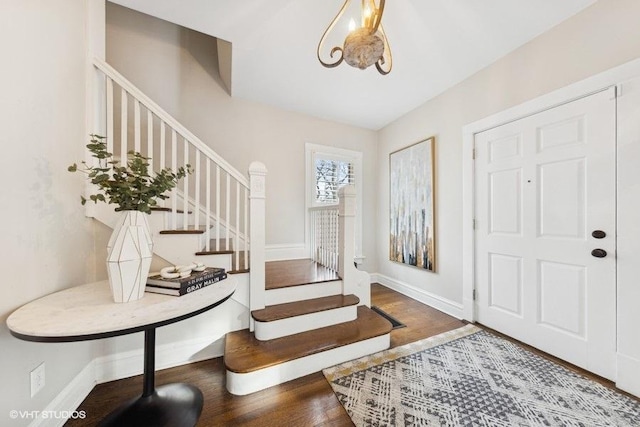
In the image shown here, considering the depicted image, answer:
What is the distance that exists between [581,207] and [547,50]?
132 cm

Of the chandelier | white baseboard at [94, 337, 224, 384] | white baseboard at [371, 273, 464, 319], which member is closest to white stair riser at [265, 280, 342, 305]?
white baseboard at [94, 337, 224, 384]

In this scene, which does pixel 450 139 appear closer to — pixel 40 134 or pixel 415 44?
pixel 415 44

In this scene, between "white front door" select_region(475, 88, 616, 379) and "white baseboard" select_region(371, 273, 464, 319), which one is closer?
"white front door" select_region(475, 88, 616, 379)

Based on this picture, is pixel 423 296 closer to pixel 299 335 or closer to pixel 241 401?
pixel 299 335

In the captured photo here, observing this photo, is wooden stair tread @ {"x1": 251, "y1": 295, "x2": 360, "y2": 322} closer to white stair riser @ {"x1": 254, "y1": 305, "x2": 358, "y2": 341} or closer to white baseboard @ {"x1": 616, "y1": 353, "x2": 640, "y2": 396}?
white stair riser @ {"x1": 254, "y1": 305, "x2": 358, "y2": 341}

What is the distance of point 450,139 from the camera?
2721mm

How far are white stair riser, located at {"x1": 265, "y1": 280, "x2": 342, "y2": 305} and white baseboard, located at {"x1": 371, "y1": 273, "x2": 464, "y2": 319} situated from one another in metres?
1.37

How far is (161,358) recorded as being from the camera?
5.74 feet

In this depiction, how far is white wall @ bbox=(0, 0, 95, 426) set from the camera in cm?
99

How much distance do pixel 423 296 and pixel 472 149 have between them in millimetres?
1861

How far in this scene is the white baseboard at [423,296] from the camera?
2.63 meters

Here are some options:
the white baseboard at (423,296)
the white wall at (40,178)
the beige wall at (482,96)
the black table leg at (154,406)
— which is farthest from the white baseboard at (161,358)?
the beige wall at (482,96)

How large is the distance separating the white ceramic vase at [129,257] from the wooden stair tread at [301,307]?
0.90m

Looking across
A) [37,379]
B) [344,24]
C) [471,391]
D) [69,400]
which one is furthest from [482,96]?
[69,400]
